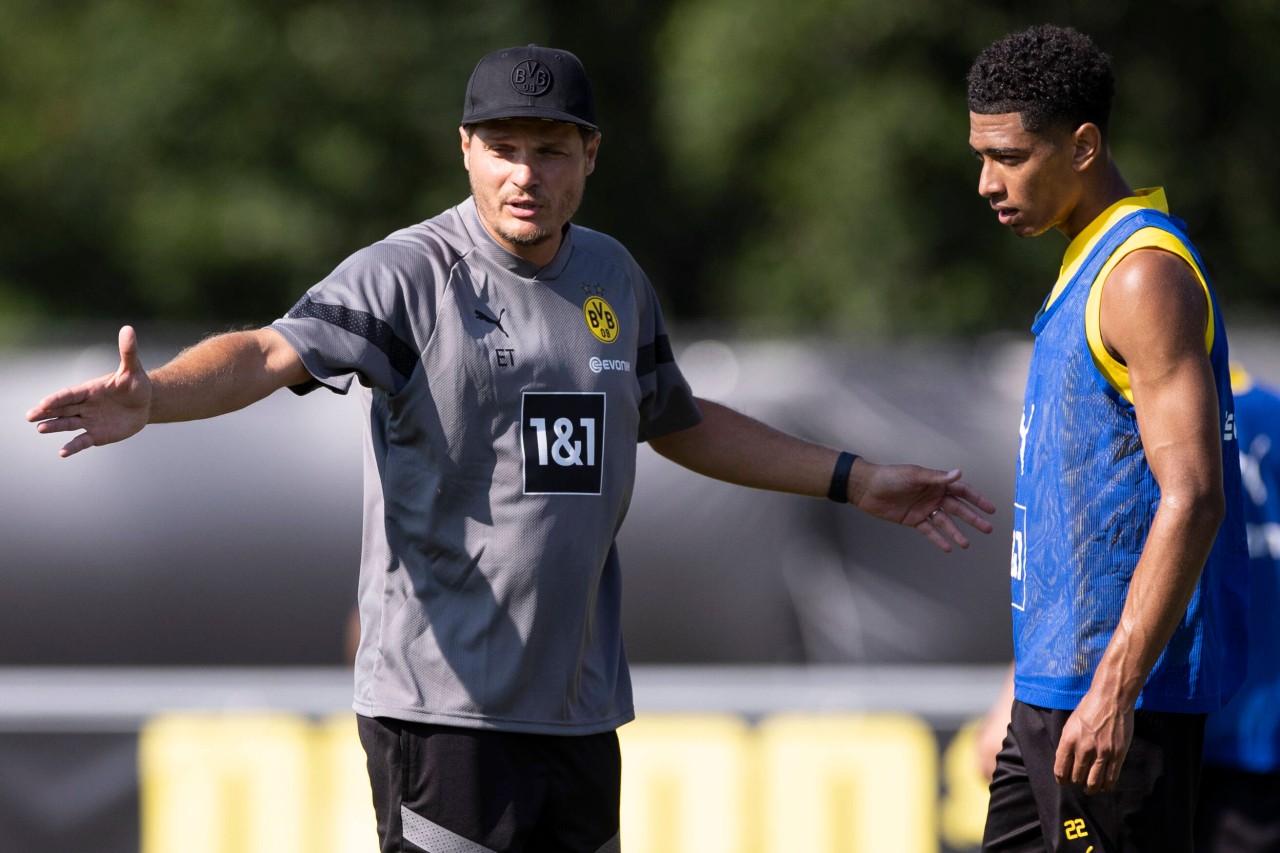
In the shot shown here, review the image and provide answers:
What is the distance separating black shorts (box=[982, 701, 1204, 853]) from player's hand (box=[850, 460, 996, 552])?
670 millimetres

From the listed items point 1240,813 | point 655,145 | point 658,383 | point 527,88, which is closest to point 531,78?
point 527,88

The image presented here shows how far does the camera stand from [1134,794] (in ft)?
10.1

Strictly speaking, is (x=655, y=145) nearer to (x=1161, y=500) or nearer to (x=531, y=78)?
(x=531, y=78)

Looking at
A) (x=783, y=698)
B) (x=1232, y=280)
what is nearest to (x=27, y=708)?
(x=783, y=698)

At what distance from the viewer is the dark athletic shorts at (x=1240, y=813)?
409cm

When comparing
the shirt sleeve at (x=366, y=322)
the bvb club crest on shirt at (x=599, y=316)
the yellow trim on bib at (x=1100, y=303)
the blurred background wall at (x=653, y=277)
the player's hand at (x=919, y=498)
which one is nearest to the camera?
the yellow trim on bib at (x=1100, y=303)

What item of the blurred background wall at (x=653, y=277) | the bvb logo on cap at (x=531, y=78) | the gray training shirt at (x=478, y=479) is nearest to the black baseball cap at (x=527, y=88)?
the bvb logo on cap at (x=531, y=78)

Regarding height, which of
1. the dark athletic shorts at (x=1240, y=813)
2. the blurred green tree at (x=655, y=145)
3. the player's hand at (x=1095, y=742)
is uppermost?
the blurred green tree at (x=655, y=145)

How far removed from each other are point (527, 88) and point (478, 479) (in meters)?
0.82

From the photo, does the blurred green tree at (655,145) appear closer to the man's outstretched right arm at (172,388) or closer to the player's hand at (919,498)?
the player's hand at (919,498)

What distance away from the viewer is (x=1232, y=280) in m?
13.0

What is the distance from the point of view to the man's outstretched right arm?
8.95 feet

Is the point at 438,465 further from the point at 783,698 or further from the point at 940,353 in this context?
the point at 940,353

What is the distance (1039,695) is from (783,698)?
263 centimetres
